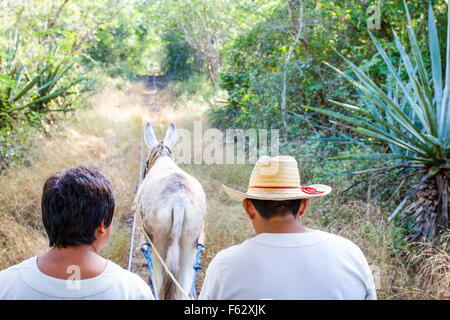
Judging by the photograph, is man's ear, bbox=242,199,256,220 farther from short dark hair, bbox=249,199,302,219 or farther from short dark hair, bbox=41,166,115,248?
short dark hair, bbox=41,166,115,248

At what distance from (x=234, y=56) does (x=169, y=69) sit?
1686 centimetres

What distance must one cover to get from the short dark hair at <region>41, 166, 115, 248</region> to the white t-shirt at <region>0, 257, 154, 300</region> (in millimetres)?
155

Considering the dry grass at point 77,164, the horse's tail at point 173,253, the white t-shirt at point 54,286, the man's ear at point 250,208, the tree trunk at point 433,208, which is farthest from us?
the dry grass at point 77,164

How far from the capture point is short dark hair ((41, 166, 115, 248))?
65.6 inches

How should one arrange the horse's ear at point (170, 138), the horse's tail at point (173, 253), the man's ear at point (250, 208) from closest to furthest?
1. the man's ear at point (250, 208)
2. the horse's tail at point (173, 253)
3. the horse's ear at point (170, 138)

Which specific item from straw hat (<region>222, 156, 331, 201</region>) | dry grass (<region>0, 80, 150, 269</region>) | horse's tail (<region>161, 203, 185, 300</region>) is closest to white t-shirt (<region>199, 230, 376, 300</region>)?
straw hat (<region>222, 156, 331, 201</region>)

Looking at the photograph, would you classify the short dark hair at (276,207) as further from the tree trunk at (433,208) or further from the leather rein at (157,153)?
the leather rein at (157,153)

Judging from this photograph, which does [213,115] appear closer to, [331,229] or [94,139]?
[94,139]

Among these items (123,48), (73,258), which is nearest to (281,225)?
(73,258)

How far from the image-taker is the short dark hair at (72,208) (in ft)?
5.47

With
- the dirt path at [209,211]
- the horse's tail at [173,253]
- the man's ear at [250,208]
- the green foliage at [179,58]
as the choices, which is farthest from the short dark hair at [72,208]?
the green foliage at [179,58]

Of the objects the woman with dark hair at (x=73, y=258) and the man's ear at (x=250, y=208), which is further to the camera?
the man's ear at (x=250, y=208)

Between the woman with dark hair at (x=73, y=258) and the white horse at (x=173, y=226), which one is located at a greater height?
the woman with dark hair at (x=73, y=258)
